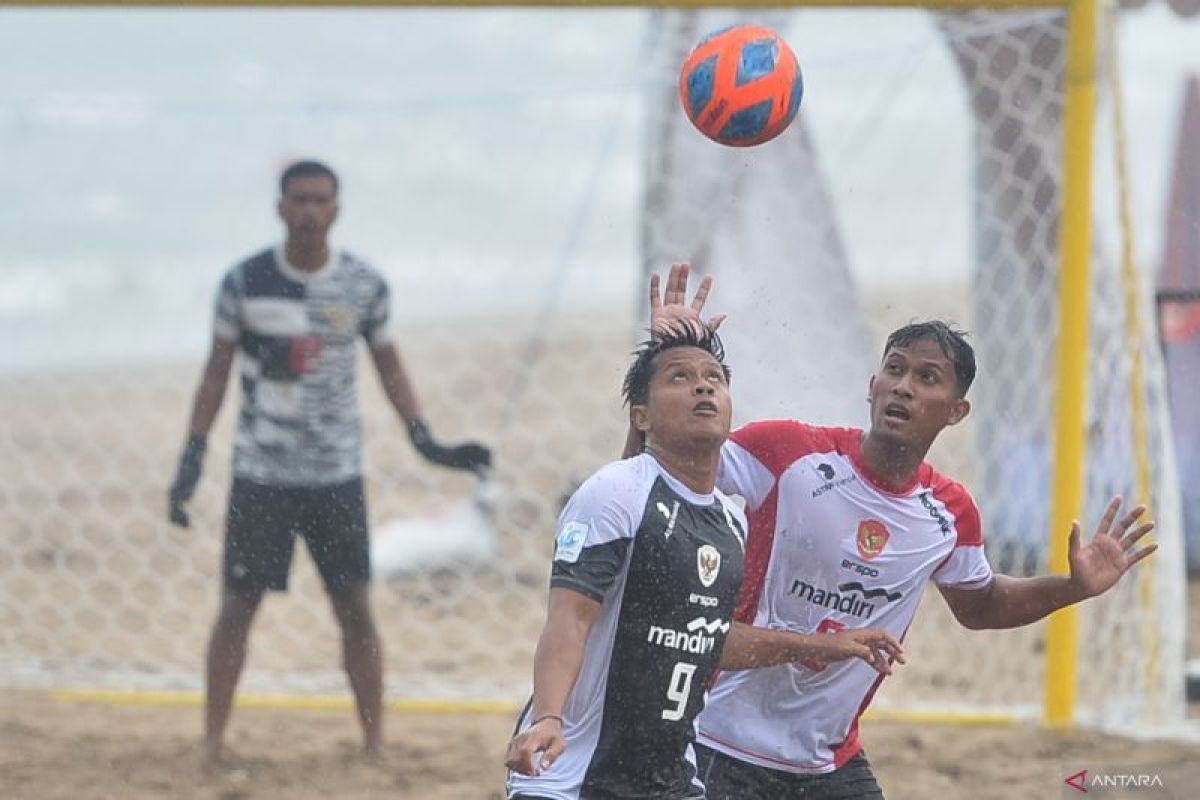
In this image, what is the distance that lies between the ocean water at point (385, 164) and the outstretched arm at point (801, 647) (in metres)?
12.0

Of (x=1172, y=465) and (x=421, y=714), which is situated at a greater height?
(x=1172, y=465)

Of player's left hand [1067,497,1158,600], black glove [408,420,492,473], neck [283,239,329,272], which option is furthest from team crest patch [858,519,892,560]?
neck [283,239,329,272]

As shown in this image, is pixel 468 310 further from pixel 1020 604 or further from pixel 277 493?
pixel 1020 604

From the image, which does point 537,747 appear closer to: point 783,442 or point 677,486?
point 677,486

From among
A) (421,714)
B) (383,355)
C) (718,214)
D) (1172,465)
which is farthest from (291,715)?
(1172,465)

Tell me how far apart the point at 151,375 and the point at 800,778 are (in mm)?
13214

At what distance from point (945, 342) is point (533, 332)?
7304 millimetres

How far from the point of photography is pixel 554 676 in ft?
10.1

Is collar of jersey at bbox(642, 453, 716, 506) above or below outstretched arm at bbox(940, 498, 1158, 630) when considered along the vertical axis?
above

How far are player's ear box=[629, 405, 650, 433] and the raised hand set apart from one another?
0.15 m

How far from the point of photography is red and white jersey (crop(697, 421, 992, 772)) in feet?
12.0

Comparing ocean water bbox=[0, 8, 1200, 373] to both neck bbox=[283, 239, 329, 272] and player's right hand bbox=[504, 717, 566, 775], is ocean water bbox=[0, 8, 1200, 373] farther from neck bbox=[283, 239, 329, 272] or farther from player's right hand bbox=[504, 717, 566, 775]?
player's right hand bbox=[504, 717, 566, 775]

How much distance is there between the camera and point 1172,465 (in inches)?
231

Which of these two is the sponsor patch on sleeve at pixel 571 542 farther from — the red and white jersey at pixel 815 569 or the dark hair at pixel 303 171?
Answer: the dark hair at pixel 303 171
